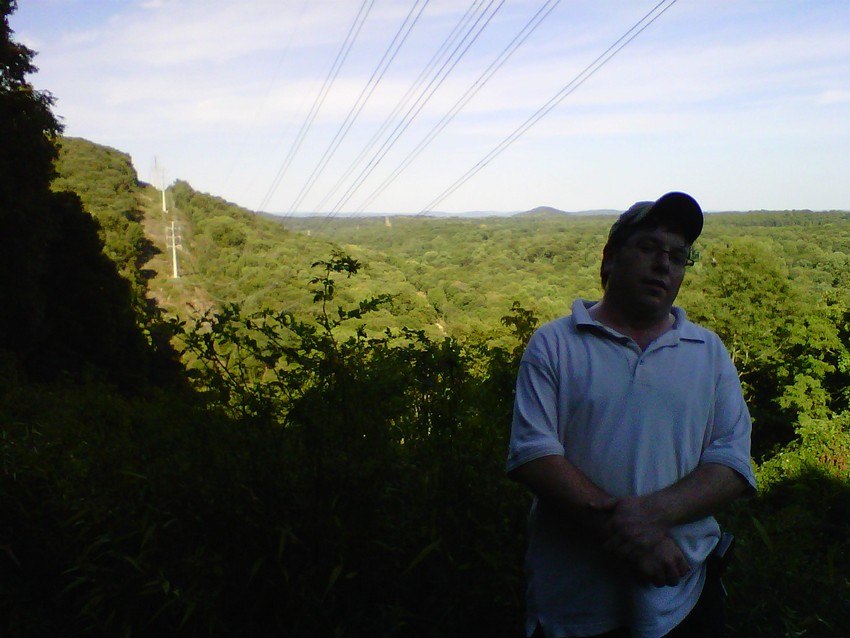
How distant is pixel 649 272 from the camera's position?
68.0 inches

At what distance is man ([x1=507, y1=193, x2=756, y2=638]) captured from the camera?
1.57 m

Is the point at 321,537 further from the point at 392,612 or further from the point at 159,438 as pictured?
the point at 159,438

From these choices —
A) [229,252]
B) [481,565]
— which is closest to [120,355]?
[481,565]

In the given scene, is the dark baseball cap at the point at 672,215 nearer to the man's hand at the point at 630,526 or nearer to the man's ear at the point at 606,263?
the man's ear at the point at 606,263

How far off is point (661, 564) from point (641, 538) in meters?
0.07

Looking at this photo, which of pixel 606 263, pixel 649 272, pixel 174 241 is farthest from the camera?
pixel 174 241

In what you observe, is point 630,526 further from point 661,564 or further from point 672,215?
point 672,215

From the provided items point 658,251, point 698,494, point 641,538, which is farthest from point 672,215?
point 641,538

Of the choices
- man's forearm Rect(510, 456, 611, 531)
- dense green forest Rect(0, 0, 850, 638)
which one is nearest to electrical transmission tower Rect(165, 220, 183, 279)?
dense green forest Rect(0, 0, 850, 638)

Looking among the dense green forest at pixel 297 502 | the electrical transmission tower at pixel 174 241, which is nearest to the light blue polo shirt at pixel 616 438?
the dense green forest at pixel 297 502

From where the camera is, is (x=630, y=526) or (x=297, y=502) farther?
(x=297, y=502)

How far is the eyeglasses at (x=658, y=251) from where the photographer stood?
174 centimetres

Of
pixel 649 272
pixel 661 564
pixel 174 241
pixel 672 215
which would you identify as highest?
pixel 174 241

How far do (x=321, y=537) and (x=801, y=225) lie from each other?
35.8 m
